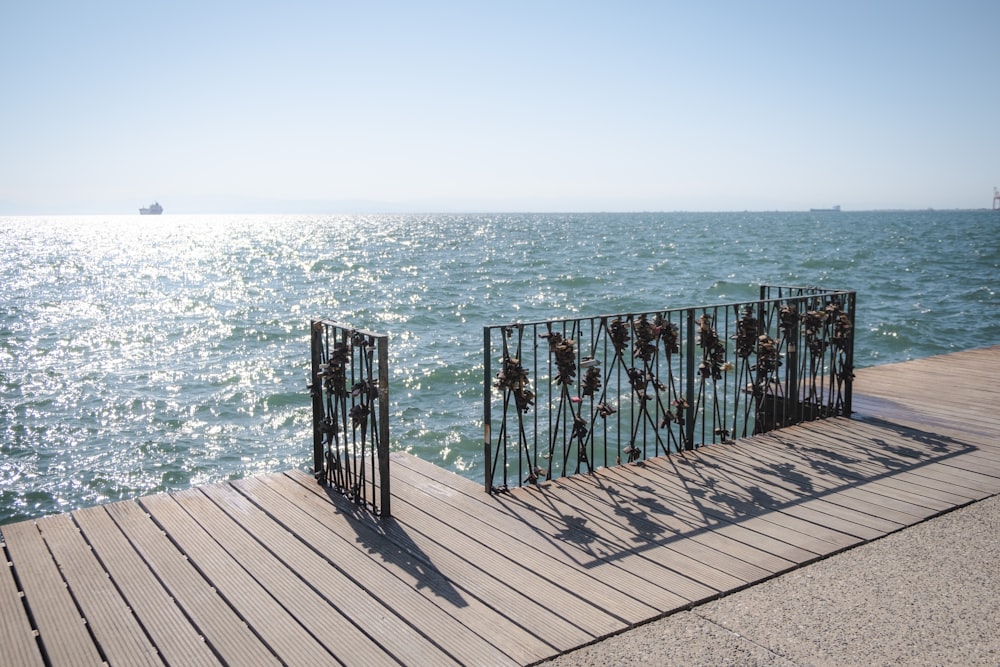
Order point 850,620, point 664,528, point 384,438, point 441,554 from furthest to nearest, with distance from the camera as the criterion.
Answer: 1. point 384,438
2. point 664,528
3. point 441,554
4. point 850,620

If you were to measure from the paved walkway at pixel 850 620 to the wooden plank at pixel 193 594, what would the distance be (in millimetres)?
1222

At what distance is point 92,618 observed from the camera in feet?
11.3

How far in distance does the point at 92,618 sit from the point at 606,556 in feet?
7.90

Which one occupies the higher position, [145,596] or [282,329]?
[145,596]

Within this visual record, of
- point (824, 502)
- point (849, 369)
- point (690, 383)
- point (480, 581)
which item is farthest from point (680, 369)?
point (480, 581)

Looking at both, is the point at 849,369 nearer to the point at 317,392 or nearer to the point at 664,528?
the point at 664,528

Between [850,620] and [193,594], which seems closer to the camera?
[850,620]

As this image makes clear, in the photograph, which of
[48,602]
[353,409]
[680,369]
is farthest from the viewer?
[680,369]

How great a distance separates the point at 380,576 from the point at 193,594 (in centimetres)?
86

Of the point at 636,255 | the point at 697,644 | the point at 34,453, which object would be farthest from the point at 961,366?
the point at 636,255

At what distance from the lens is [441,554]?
4.13 meters

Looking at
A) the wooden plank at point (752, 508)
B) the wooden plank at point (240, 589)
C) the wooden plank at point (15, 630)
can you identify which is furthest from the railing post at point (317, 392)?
the wooden plank at point (752, 508)

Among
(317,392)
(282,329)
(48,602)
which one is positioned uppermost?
(317,392)

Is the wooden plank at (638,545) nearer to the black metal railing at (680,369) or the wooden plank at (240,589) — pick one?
the black metal railing at (680,369)
